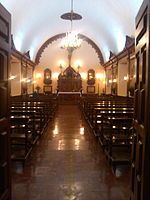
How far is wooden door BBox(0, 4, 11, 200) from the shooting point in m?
3.10

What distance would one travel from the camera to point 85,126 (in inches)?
434

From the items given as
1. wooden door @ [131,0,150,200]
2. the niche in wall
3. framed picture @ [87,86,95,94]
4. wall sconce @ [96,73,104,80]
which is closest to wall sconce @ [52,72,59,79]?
the niche in wall

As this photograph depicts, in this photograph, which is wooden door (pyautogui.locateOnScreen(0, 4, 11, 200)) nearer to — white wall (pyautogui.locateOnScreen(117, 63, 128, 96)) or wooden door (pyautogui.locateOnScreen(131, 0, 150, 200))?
wooden door (pyautogui.locateOnScreen(131, 0, 150, 200))

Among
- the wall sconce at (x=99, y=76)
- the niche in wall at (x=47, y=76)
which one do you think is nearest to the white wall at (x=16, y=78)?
the niche in wall at (x=47, y=76)

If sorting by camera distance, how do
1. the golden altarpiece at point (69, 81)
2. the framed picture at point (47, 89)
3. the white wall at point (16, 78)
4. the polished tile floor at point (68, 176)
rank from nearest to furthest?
the polished tile floor at point (68, 176) → the white wall at point (16, 78) → the golden altarpiece at point (69, 81) → the framed picture at point (47, 89)

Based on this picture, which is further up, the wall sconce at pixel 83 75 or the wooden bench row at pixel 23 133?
the wall sconce at pixel 83 75

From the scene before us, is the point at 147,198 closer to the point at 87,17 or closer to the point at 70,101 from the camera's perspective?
the point at 87,17

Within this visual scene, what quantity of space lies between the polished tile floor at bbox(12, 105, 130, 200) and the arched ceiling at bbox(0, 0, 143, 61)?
6.75m

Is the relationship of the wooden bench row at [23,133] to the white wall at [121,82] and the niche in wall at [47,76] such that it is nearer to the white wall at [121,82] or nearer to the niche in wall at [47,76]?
the white wall at [121,82]

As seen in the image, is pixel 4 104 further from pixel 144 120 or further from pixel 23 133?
pixel 23 133

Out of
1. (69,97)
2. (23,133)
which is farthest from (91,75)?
(23,133)

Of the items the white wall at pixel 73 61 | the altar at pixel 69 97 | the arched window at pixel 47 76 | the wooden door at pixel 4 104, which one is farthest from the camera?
the arched window at pixel 47 76

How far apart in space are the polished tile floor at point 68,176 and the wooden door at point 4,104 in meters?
0.78

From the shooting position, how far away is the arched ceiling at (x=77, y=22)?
13.4 meters
